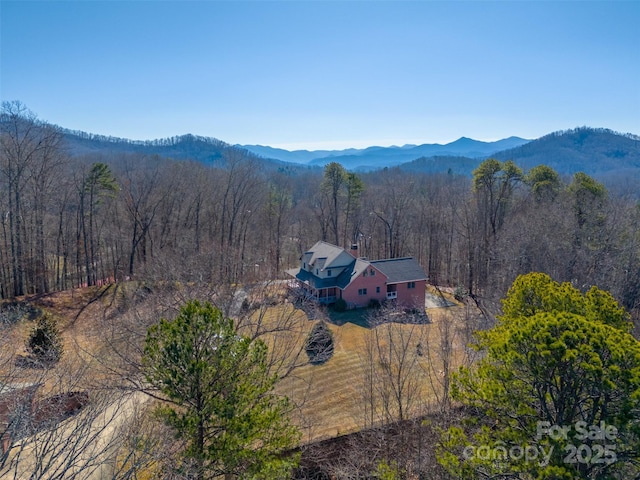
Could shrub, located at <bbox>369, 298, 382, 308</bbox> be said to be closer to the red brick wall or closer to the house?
the house

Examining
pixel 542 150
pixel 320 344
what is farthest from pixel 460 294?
pixel 542 150

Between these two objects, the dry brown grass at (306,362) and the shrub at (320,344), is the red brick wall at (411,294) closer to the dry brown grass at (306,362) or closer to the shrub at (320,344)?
the dry brown grass at (306,362)

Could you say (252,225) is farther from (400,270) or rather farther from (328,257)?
(400,270)

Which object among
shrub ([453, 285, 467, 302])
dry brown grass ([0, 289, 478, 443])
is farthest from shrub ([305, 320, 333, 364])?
shrub ([453, 285, 467, 302])

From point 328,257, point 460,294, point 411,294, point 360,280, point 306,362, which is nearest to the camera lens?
point 306,362

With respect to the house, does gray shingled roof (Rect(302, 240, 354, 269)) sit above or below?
above

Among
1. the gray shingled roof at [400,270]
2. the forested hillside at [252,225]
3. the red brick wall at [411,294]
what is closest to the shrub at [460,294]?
the forested hillside at [252,225]

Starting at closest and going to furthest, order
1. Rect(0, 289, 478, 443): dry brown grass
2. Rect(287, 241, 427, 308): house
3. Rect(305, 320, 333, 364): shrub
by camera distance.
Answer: Rect(0, 289, 478, 443): dry brown grass < Rect(305, 320, 333, 364): shrub < Rect(287, 241, 427, 308): house
